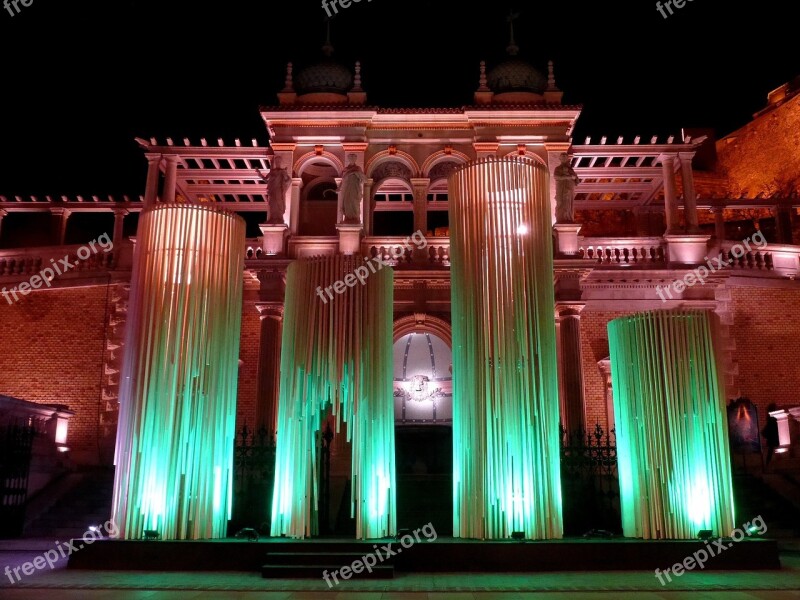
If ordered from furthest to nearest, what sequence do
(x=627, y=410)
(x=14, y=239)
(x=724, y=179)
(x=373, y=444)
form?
(x=724, y=179), (x=14, y=239), (x=627, y=410), (x=373, y=444)

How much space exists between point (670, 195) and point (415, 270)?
332 inches

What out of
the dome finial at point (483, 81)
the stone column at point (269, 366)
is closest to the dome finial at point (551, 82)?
the dome finial at point (483, 81)

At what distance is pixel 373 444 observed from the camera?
423 inches

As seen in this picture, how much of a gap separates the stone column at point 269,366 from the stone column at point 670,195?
11.7 m

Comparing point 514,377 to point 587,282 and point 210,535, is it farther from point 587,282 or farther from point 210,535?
point 587,282

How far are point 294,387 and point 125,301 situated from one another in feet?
43.7

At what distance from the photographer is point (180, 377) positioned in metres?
11.1

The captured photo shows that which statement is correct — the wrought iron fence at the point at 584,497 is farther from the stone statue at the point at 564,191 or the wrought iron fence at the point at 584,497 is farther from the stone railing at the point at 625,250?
the stone railing at the point at 625,250

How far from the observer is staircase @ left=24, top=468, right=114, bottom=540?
609 inches

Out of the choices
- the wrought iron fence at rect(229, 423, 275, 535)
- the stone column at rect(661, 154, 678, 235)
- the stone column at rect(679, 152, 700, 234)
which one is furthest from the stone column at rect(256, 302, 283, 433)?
the stone column at rect(679, 152, 700, 234)

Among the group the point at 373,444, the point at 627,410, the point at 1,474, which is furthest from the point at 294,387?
the point at 1,474

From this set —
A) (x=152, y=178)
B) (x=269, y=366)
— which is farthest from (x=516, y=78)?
(x=152, y=178)

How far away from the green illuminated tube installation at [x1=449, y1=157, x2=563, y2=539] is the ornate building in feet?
28.7

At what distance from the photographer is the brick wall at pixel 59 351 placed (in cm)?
2197
